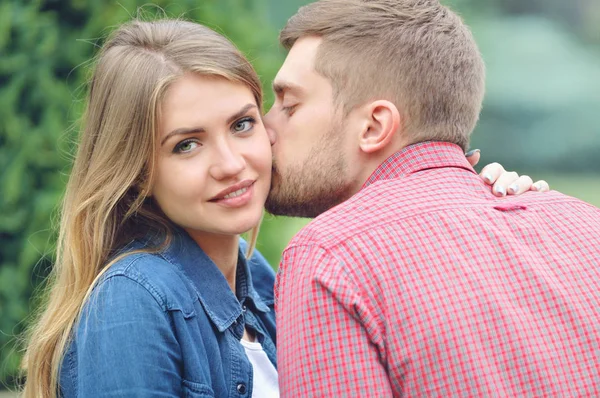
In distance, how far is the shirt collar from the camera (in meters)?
2.35

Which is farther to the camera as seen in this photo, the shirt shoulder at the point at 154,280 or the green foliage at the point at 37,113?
the green foliage at the point at 37,113

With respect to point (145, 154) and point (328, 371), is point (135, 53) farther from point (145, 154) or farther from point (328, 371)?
point (328, 371)

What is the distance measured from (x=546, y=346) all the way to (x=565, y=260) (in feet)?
0.80

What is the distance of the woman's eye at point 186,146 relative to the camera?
246 centimetres

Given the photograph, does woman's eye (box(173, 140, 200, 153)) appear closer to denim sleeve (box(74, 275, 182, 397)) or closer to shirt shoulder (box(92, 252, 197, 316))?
shirt shoulder (box(92, 252, 197, 316))

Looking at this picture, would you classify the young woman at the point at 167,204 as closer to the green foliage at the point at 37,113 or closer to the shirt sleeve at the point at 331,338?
the shirt sleeve at the point at 331,338

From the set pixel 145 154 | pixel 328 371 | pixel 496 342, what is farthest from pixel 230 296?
pixel 496 342

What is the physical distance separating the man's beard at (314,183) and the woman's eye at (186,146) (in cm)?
31

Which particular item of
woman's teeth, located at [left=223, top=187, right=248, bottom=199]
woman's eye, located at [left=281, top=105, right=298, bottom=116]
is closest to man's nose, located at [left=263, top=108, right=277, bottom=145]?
woman's eye, located at [left=281, top=105, right=298, bottom=116]

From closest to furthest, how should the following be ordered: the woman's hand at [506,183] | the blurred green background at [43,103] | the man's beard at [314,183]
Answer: the woman's hand at [506,183]
the man's beard at [314,183]
the blurred green background at [43,103]

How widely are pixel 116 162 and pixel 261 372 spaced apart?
756 millimetres

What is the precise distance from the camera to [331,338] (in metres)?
1.94

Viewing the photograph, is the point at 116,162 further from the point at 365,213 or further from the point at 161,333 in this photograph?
the point at 365,213

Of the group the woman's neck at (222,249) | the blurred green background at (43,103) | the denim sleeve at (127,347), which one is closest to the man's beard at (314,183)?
the woman's neck at (222,249)
